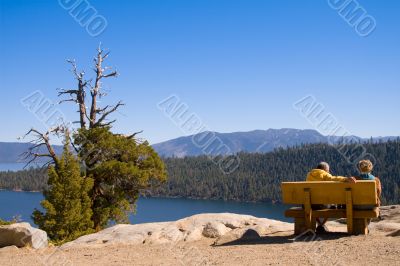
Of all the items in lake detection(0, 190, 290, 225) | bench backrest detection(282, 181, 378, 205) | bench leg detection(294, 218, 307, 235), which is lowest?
lake detection(0, 190, 290, 225)

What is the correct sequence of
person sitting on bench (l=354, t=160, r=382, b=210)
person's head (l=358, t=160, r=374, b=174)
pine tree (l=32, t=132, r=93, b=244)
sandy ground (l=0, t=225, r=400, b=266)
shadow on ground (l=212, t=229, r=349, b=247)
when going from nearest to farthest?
sandy ground (l=0, t=225, r=400, b=266)
person sitting on bench (l=354, t=160, r=382, b=210)
shadow on ground (l=212, t=229, r=349, b=247)
person's head (l=358, t=160, r=374, b=174)
pine tree (l=32, t=132, r=93, b=244)

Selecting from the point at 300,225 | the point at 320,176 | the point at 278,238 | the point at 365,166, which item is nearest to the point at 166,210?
the point at 278,238

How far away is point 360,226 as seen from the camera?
10.5 m

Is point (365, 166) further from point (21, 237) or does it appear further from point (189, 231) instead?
point (21, 237)

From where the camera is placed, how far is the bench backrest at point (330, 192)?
10.2 m

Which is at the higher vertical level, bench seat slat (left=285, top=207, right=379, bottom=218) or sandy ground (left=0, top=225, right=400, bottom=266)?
bench seat slat (left=285, top=207, right=379, bottom=218)

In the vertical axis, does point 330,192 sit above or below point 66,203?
above

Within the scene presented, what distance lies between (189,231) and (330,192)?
4011 mm

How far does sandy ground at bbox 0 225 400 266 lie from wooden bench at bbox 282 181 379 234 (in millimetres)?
328

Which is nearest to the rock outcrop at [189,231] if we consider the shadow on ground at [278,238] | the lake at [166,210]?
the shadow on ground at [278,238]

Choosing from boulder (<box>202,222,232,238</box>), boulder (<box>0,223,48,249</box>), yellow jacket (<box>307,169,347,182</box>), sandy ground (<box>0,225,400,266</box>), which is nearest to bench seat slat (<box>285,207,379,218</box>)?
sandy ground (<box>0,225,400,266</box>)

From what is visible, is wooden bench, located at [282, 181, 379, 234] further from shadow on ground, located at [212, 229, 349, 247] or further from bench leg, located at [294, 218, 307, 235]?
shadow on ground, located at [212, 229, 349, 247]

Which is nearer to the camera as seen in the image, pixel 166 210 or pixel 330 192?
pixel 330 192

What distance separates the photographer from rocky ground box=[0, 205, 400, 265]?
8.81m
